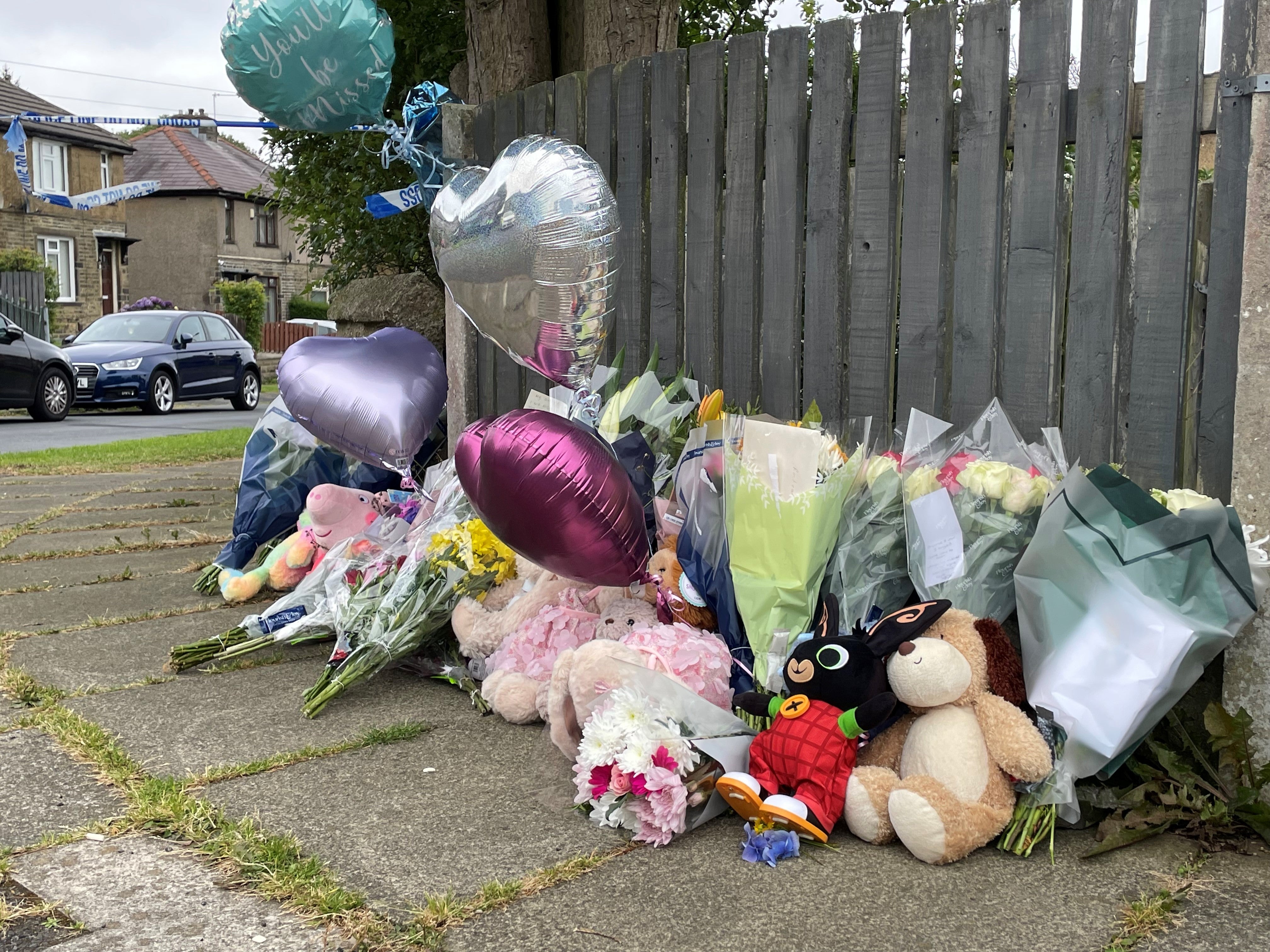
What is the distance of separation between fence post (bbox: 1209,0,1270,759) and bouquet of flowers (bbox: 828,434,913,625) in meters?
0.72

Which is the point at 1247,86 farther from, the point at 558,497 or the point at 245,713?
the point at 245,713

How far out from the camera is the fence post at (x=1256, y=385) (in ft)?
7.50

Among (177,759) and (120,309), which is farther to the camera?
(120,309)

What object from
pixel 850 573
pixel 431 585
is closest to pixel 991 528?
pixel 850 573

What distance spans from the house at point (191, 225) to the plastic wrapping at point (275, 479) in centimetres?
3434

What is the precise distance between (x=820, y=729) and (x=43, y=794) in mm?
1697

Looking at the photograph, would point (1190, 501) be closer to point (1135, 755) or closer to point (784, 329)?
point (1135, 755)

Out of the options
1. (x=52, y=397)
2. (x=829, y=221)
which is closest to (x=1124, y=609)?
(x=829, y=221)

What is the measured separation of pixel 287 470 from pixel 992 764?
3.03 metres

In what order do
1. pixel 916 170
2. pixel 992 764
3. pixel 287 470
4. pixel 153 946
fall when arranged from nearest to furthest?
pixel 153 946, pixel 992 764, pixel 916 170, pixel 287 470

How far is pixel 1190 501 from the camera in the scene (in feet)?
7.77

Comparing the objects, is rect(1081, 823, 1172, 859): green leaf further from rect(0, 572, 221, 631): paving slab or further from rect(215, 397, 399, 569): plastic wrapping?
rect(0, 572, 221, 631): paving slab

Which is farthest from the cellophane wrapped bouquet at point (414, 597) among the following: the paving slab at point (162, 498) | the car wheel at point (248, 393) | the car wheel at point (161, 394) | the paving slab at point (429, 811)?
the car wheel at point (248, 393)

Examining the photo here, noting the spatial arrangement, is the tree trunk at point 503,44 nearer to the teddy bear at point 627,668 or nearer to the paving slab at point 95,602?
the paving slab at point 95,602
